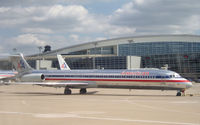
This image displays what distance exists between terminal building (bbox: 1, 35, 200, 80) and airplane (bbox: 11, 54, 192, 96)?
45155 millimetres

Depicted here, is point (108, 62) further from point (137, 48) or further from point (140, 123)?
point (140, 123)

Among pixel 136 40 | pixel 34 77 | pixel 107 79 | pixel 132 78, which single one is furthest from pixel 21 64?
pixel 136 40

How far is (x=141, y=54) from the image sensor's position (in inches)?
3821

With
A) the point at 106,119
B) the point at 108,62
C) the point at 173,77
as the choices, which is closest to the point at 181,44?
the point at 108,62

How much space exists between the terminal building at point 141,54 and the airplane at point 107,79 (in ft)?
148

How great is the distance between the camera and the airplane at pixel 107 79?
105 ft

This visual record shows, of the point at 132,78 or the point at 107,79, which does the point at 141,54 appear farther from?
the point at 132,78

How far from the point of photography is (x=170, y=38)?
9488cm

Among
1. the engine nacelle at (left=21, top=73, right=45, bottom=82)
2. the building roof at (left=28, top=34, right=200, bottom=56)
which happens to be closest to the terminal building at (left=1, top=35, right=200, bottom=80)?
the building roof at (left=28, top=34, right=200, bottom=56)

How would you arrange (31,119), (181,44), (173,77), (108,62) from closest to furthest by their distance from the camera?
1. (31,119)
2. (173,77)
3. (108,62)
4. (181,44)

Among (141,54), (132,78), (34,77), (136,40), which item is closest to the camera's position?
(132,78)

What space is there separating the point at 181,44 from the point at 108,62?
2720 cm

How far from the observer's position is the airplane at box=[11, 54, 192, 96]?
3212 centimetres

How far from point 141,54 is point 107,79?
209ft
